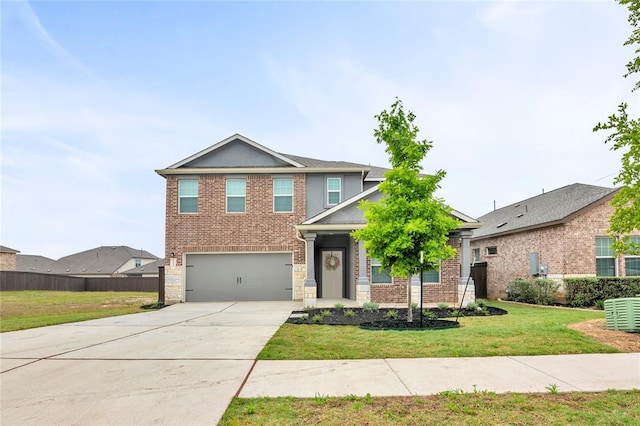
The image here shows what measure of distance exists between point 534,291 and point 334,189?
9.32 meters

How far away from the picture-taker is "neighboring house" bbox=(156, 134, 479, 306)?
1877 centimetres

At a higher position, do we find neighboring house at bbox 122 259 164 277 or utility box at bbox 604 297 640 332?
utility box at bbox 604 297 640 332

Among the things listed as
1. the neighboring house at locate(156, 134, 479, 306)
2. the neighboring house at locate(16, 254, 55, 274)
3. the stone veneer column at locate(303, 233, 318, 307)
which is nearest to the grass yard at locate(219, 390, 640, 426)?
the stone veneer column at locate(303, 233, 318, 307)

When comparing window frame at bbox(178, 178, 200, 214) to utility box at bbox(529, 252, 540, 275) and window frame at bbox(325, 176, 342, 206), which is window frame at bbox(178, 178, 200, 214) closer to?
window frame at bbox(325, 176, 342, 206)

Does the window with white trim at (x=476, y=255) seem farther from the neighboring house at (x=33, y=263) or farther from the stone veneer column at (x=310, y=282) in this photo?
the neighboring house at (x=33, y=263)

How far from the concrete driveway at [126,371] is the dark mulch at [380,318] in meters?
1.32

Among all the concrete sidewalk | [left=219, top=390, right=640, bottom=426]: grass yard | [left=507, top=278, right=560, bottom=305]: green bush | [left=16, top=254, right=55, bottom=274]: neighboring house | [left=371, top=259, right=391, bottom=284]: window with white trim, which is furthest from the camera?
[left=16, top=254, right=55, bottom=274]: neighboring house

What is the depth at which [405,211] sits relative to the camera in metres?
11.1

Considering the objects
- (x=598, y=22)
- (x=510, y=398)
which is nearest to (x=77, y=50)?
(x=510, y=398)

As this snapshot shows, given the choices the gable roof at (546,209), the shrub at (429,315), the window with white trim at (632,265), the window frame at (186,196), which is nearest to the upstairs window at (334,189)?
the window frame at (186,196)

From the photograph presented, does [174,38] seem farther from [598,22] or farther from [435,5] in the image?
[598,22]

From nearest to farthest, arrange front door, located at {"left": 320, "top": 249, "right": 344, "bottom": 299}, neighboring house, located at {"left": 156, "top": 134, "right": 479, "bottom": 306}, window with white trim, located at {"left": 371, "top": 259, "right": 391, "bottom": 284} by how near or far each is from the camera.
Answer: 1. window with white trim, located at {"left": 371, "top": 259, "right": 391, "bottom": 284}
2. front door, located at {"left": 320, "top": 249, "right": 344, "bottom": 299}
3. neighboring house, located at {"left": 156, "top": 134, "right": 479, "bottom": 306}

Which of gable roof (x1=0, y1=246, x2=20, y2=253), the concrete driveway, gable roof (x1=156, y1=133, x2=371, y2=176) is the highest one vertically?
gable roof (x1=156, y1=133, x2=371, y2=176)

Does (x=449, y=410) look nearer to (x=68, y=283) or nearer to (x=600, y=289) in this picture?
(x=600, y=289)
